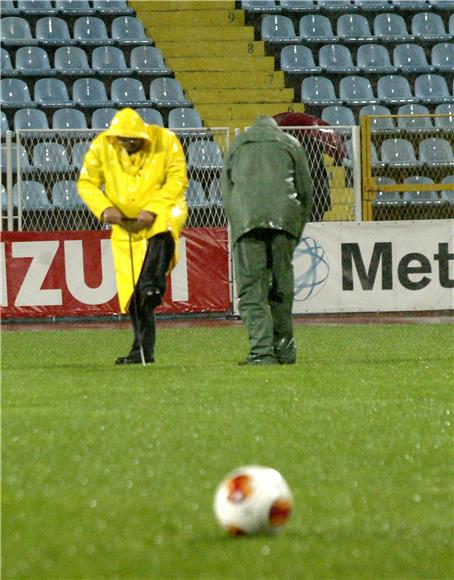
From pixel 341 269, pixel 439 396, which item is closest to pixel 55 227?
pixel 341 269

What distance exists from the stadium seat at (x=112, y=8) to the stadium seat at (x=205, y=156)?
552 cm

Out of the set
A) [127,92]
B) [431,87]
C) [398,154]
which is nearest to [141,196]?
[398,154]

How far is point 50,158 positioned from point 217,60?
588 centimetres

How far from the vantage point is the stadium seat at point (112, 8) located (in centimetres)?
2220

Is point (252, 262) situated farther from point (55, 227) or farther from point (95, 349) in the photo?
point (55, 227)

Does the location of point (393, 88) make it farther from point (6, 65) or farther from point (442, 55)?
point (6, 65)

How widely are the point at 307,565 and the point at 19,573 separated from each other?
75 cm

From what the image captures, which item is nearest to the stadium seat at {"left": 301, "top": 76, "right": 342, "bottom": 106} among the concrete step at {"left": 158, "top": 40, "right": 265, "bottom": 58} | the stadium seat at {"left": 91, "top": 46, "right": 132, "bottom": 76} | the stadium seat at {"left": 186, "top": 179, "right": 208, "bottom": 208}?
the concrete step at {"left": 158, "top": 40, "right": 265, "bottom": 58}

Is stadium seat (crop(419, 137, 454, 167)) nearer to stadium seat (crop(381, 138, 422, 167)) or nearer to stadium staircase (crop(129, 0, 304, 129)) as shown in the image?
stadium seat (crop(381, 138, 422, 167))

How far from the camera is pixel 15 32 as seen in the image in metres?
21.4

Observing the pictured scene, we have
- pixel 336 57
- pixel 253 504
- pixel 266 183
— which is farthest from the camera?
pixel 336 57

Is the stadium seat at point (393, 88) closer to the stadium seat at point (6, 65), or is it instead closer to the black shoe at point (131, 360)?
the stadium seat at point (6, 65)

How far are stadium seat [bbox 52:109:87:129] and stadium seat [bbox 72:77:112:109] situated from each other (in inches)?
22.2

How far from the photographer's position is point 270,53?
74.8 ft
